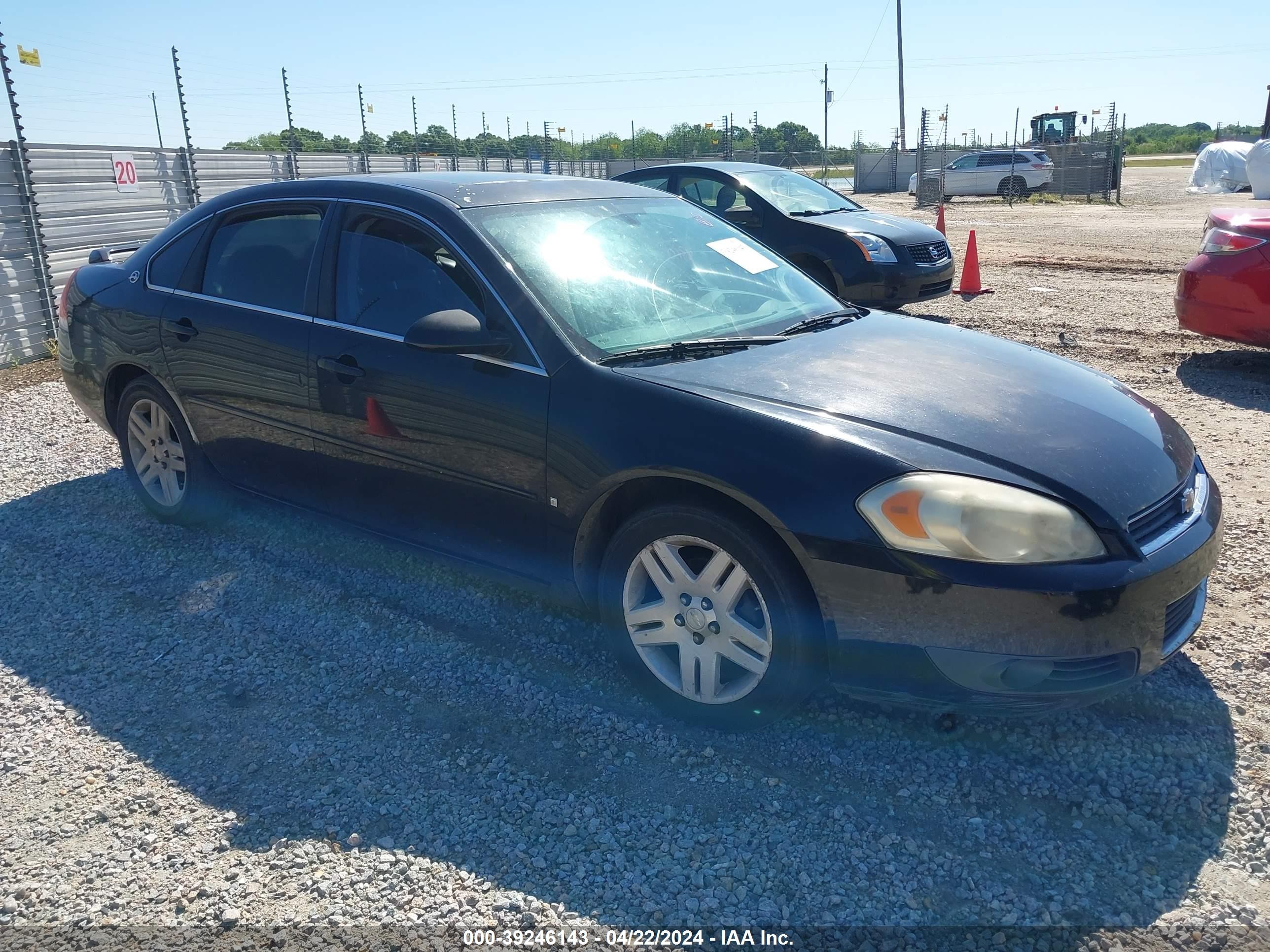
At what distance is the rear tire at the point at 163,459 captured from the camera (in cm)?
464

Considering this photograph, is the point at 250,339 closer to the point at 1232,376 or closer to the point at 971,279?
the point at 1232,376

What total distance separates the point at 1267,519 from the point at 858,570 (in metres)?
3.10

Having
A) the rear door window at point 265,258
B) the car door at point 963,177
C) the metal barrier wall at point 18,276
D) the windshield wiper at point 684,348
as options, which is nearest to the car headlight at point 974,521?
the windshield wiper at point 684,348

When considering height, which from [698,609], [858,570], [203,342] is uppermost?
[203,342]

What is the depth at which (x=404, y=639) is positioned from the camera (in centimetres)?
378

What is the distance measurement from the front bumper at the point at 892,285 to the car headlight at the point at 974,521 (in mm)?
6772

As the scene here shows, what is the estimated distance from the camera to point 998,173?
32562 mm

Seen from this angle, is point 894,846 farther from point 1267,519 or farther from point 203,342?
point 203,342

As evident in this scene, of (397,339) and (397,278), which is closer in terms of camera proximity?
(397,339)

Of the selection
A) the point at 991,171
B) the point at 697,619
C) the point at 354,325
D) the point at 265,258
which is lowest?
the point at 697,619

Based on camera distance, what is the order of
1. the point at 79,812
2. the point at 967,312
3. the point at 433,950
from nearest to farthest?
1. the point at 433,950
2. the point at 79,812
3. the point at 967,312

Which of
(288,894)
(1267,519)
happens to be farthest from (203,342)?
(1267,519)

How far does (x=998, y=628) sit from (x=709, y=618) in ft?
2.72

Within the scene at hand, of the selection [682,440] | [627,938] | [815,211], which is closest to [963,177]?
[815,211]
